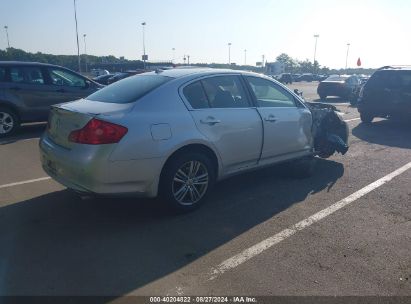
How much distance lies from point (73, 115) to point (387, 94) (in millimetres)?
9335

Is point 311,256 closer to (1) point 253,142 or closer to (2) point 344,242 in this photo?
(2) point 344,242

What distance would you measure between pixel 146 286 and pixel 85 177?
1.33 meters

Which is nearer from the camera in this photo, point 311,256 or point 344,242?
→ point 311,256

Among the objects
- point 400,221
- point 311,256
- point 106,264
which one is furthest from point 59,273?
point 400,221

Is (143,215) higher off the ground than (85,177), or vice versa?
(85,177)

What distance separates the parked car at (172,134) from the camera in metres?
3.80

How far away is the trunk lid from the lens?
3902mm

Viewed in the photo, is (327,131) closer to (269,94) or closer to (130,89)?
(269,94)

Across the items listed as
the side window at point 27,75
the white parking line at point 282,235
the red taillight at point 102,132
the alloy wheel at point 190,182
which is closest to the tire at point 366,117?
the white parking line at point 282,235

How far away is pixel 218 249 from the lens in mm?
3625

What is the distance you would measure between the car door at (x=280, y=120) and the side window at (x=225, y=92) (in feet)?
0.72

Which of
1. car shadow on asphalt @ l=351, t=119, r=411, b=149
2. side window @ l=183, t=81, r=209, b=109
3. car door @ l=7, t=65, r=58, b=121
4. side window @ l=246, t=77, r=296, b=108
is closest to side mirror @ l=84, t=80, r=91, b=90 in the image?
car door @ l=7, t=65, r=58, b=121

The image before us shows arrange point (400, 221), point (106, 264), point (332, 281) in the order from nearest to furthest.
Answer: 1. point (332, 281)
2. point (106, 264)
3. point (400, 221)

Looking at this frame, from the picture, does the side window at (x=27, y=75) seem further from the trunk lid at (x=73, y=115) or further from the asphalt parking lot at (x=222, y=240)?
the trunk lid at (x=73, y=115)
